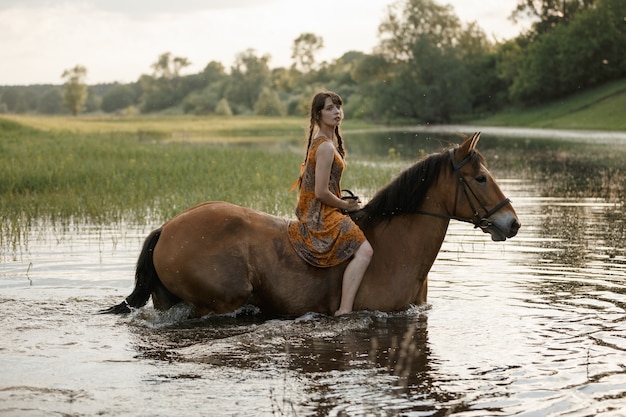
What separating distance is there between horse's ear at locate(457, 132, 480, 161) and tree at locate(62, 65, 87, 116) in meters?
136

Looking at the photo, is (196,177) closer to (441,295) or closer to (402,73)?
(441,295)

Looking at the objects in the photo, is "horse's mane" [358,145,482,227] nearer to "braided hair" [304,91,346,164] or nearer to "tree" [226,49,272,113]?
"braided hair" [304,91,346,164]

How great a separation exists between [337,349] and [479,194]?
209 centimetres

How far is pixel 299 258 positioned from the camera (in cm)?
812

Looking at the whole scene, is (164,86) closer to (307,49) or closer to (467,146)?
(307,49)

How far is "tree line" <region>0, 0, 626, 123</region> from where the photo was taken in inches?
2857

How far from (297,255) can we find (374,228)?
83 cm

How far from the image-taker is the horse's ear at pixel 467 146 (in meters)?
7.99

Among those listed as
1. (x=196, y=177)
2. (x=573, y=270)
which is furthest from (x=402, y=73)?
→ (x=573, y=270)

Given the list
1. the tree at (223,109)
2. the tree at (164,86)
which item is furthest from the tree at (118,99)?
the tree at (223,109)

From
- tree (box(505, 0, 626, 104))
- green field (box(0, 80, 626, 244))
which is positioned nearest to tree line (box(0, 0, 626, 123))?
tree (box(505, 0, 626, 104))

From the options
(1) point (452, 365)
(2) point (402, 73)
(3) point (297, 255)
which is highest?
(2) point (402, 73)

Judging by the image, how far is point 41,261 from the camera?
1157cm

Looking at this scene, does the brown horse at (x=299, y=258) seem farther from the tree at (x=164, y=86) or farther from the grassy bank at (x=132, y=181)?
the tree at (x=164, y=86)
